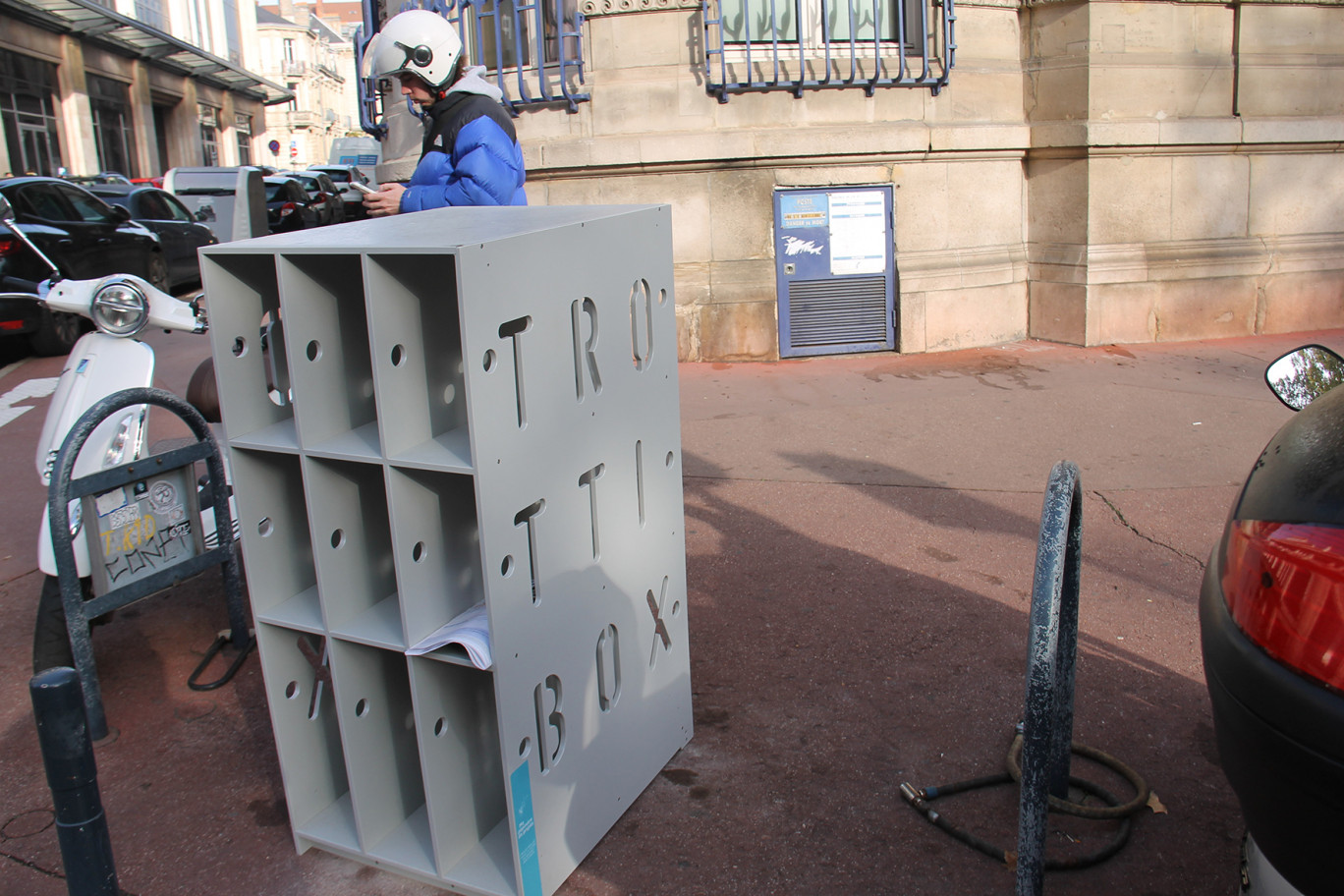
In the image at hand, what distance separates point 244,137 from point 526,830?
57631 mm

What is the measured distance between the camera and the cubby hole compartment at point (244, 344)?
8.73ft

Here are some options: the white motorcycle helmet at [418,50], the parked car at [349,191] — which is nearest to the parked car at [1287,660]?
the white motorcycle helmet at [418,50]

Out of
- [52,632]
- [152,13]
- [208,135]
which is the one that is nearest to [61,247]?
[52,632]

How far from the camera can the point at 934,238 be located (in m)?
9.20

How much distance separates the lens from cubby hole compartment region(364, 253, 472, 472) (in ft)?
8.00

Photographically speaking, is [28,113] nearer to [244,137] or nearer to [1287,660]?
[244,137]

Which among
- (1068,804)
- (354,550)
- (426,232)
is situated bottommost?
(1068,804)

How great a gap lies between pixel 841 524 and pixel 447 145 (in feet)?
8.11

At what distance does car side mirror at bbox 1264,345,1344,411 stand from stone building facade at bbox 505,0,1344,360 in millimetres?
6334

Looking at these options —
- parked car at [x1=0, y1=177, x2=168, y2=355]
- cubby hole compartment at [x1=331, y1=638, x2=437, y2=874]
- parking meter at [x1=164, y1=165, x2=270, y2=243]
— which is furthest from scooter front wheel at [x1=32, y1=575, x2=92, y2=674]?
parking meter at [x1=164, y1=165, x2=270, y2=243]

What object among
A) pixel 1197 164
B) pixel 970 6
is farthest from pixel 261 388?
pixel 1197 164

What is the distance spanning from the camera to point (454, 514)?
2717mm

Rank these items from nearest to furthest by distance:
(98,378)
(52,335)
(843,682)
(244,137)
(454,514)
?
1. (454,514)
2. (843,682)
3. (98,378)
4. (52,335)
5. (244,137)

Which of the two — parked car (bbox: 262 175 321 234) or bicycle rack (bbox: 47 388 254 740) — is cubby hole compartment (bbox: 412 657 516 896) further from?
parked car (bbox: 262 175 321 234)
